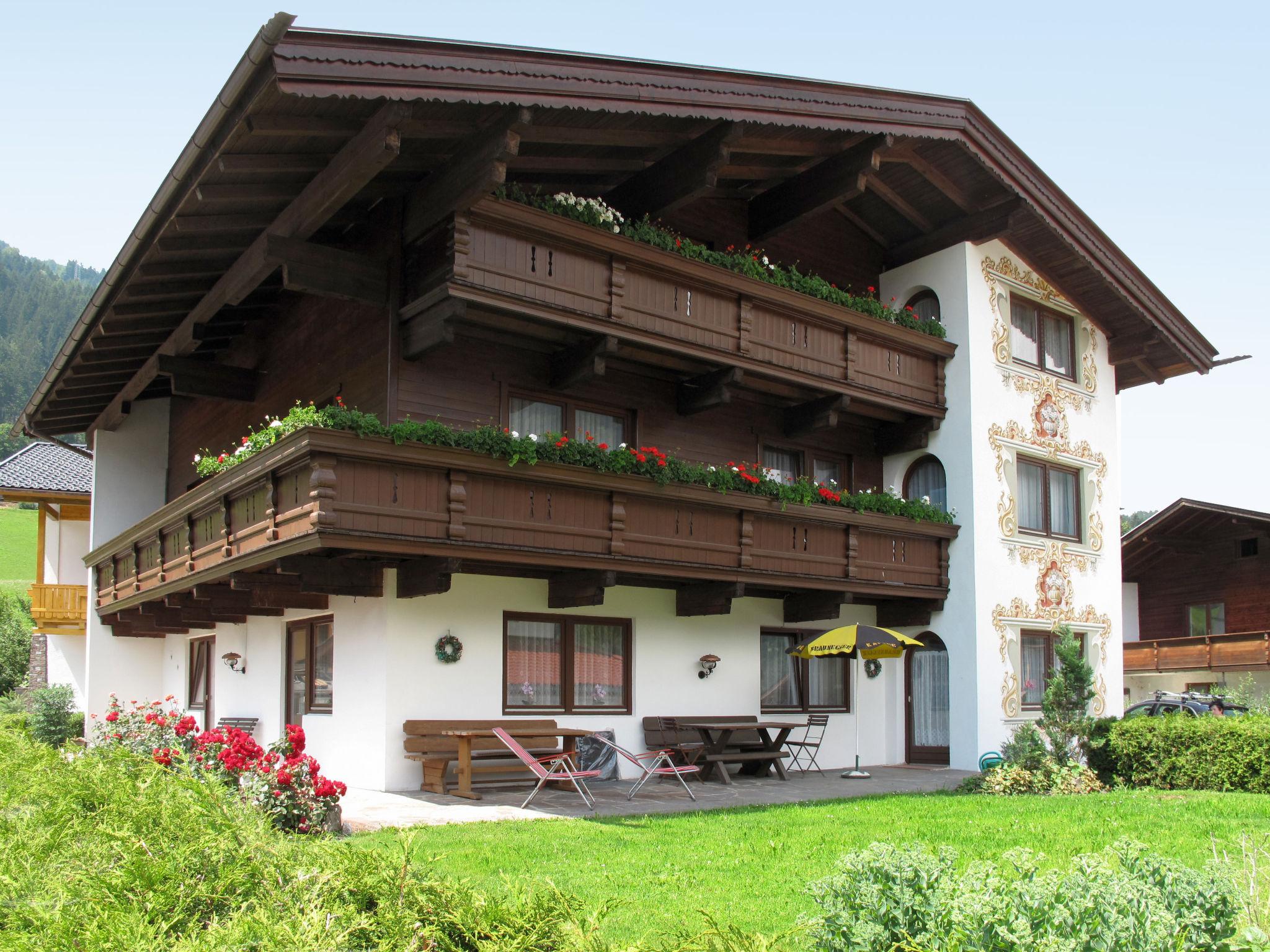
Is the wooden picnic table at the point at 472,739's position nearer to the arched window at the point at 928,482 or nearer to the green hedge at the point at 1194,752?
the green hedge at the point at 1194,752

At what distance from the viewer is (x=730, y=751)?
16.2m

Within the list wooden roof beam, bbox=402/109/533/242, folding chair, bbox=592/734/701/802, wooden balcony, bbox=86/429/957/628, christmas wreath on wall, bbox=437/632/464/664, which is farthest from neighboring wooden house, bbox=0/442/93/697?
wooden roof beam, bbox=402/109/533/242

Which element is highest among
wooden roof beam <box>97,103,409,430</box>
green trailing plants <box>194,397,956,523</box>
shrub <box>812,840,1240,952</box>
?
wooden roof beam <box>97,103,409,430</box>

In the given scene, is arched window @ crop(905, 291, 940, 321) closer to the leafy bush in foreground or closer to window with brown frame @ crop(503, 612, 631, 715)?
window with brown frame @ crop(503, 612, 631, 715)

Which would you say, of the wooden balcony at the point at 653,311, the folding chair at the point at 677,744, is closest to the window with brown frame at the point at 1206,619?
the wooden balcony at the point at 653,311

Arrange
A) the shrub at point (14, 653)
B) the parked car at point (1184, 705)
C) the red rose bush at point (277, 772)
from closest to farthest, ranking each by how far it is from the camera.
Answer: the red rose bush at point (277, 772) → the parked car at point (1184, 705) → the shrub at point (14, 653)

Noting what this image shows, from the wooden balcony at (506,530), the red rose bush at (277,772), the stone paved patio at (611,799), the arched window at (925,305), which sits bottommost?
the stone paved patio at (611,799)

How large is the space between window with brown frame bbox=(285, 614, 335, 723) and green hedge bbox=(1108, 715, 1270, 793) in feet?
34.1

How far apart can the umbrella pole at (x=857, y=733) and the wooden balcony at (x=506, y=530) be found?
4.35 feet

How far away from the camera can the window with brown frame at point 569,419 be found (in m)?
15.5

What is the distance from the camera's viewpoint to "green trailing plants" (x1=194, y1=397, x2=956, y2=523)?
12461 mm

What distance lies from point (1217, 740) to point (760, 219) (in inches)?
377

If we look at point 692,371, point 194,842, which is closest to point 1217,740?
point 692,371

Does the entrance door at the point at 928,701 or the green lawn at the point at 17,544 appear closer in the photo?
the entrance door at the point at 928,701
